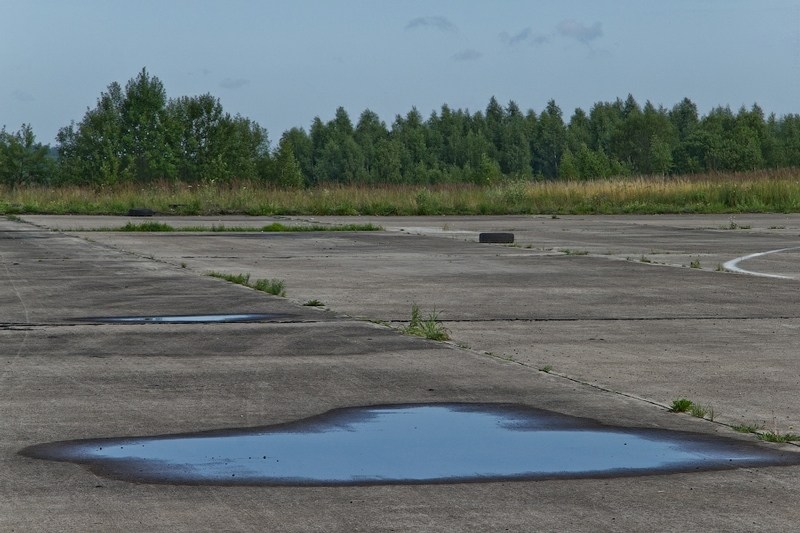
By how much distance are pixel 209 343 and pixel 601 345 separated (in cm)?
334

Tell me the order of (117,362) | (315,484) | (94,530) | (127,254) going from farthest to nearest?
(127,254)
(117,362)
(315,484)
(94,530)

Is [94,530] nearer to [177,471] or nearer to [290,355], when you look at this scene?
[177,471]

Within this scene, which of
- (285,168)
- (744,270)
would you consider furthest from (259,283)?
(285,168)

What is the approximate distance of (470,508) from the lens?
18.9ft

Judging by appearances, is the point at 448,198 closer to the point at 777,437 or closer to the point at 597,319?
the point at 597,319

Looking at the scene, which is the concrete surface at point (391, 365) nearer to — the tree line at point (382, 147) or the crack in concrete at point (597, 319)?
the crack in concrete at point (597, 319)

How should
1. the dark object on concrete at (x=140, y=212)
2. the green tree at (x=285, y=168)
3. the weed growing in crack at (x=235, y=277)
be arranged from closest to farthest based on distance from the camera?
the weed growing in crack at (x=235, y=277), the dark object on concrete at (x=140, y=212), the green tree at (x=285, y=168)

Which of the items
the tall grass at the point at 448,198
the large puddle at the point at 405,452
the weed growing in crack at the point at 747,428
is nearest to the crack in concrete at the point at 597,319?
the large puddle at the point at 405,452

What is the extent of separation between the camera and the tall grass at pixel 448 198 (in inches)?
1873

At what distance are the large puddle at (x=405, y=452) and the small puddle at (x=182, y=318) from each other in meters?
5.19

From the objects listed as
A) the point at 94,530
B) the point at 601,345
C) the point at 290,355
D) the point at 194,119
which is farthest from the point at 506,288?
the point at 194,119

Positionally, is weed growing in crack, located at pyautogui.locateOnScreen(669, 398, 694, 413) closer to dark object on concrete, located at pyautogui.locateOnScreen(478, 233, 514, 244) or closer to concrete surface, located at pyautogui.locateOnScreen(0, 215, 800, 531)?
concrete surface, located at pyautogui.locateOnScreen(0, 215, 800, 531)

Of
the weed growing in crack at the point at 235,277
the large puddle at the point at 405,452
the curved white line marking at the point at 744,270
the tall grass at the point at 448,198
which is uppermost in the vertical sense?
the tall grass at the point at 448,198

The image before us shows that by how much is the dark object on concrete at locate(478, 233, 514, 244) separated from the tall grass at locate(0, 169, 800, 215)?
61.4ft
